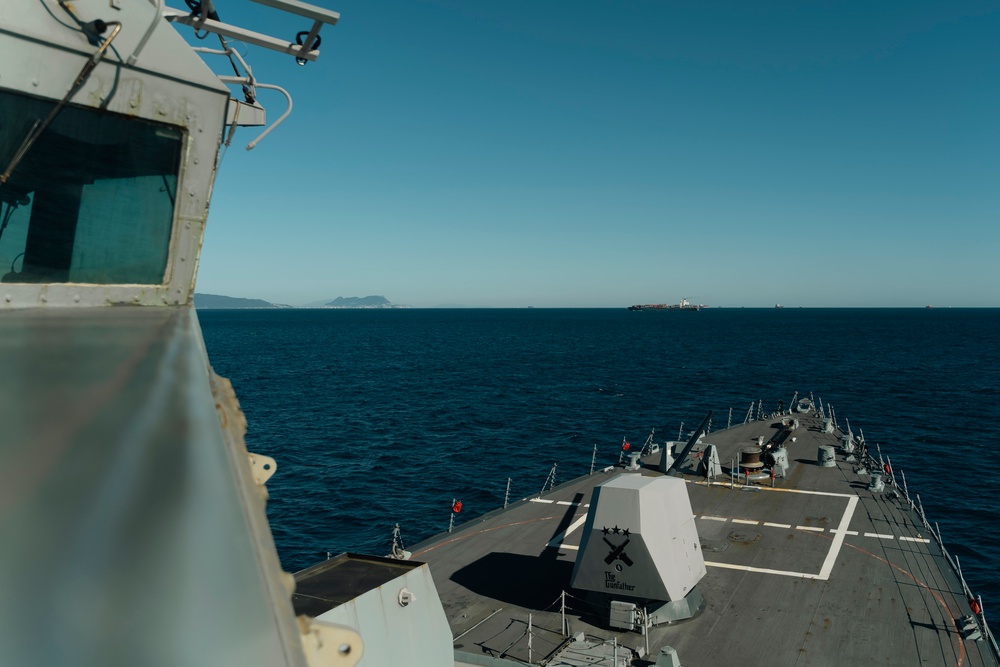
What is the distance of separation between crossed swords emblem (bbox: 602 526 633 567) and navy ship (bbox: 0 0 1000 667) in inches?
1.8

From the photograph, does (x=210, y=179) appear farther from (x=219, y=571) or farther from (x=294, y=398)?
(x=294, y=398)

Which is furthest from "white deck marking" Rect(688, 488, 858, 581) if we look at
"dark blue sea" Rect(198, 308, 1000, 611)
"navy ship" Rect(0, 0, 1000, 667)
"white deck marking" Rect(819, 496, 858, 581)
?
"dark blue sea" Rect(198, 308, 1000, 611)

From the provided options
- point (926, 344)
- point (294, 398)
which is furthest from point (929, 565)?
point (926, 344)

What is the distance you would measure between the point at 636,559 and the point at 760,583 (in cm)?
443

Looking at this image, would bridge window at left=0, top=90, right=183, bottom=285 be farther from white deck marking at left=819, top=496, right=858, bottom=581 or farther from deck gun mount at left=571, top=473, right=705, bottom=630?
white deck marking at left=819, top=496, right=858, bottom=581

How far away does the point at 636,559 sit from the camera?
14008 millimetres

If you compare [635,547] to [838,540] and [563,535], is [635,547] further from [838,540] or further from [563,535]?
[838,540]

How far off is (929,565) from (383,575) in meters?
15.5

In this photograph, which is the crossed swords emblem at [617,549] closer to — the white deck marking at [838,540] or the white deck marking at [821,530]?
the white deck marking at [821,530]

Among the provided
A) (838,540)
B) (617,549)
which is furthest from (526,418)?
(617,549)

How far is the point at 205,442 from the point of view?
1969mm

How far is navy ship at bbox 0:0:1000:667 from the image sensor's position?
134 centimetres

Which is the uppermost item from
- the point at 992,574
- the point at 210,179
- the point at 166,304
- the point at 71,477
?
the point at 210,179

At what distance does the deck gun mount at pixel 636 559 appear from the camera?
14.0m
